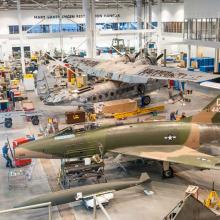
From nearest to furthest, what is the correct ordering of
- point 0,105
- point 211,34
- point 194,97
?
1. point 0,105
2. point 194,97
3. point 211,34

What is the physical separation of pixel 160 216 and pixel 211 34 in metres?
27.4

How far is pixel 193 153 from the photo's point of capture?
14.9 meters

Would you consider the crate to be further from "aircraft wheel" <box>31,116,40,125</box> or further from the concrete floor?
the concrete floor

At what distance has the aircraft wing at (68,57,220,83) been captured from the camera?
73.5ft

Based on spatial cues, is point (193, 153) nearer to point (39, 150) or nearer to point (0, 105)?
point (39, 150)

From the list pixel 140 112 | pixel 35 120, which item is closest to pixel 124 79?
pixel 140 112

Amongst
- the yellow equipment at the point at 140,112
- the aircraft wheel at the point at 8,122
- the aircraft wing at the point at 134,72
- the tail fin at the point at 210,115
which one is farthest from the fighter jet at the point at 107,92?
the tail fin at the point at 210,115

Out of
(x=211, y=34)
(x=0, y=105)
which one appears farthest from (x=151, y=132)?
(x=211, y=34)

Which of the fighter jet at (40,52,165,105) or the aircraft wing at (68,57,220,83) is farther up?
the aircraft wing at (68,57,220,83)

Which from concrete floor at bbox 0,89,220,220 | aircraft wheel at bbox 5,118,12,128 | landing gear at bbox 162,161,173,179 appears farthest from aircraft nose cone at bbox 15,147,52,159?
aircraft wheel at bbox 5,118,12,128

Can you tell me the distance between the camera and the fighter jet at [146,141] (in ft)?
49.4

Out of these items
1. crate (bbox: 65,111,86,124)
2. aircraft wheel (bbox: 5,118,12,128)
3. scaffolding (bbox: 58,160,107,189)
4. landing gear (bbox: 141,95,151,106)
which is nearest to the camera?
scaffolding (bbox: 58,160,107,189)

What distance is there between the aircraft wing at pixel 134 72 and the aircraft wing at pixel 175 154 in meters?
7.23

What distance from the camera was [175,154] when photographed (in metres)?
14.9
